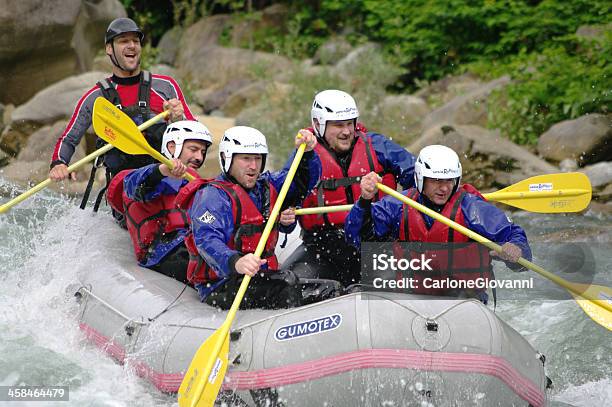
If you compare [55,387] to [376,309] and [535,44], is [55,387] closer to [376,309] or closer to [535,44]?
[376,309]

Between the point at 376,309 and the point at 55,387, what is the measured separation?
7.28 ft

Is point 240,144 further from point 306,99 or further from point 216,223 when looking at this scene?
point 306,99

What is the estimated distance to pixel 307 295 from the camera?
6.18m

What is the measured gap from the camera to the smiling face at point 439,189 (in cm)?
598

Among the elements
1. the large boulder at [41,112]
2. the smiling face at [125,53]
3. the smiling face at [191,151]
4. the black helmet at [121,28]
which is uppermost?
the large boulder at [41,112]

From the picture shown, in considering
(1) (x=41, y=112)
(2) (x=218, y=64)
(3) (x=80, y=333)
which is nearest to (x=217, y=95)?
(2) (x=218, y=64)

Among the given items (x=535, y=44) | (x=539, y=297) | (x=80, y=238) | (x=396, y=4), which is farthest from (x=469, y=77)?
(x=80, y=238)

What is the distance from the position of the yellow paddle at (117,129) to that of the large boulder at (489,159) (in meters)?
5.37

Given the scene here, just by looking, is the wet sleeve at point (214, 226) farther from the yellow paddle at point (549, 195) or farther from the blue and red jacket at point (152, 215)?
the blue and red jacket at point (152, 215)

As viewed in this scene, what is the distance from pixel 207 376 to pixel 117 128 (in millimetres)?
2253

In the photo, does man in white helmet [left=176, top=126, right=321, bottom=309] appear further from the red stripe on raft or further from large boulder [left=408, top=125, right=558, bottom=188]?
large boulder [left=408, top=125, right=558, bottom=188]

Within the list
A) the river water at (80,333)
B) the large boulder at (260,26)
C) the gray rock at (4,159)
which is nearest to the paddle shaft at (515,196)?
the river water at (80,333)

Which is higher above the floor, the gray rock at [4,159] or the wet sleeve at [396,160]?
the gray rock at [4,159]

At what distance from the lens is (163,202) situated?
23.6 ft
